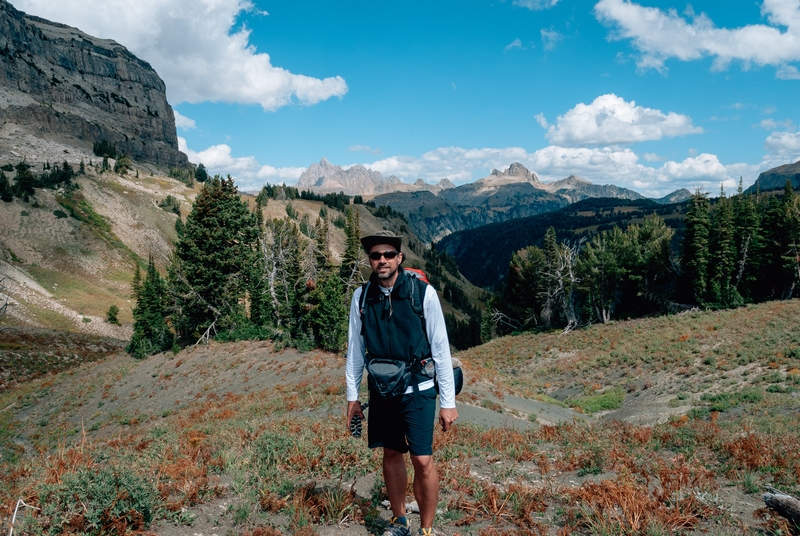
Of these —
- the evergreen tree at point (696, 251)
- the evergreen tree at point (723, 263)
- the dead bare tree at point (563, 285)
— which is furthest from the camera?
the dead bare tree at point (563, 285)

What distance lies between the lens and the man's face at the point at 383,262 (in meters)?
4.43

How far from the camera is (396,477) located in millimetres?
4723

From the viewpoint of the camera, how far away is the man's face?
14.5 feet

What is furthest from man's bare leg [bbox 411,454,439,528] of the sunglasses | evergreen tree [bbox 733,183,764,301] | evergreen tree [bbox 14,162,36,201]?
evergreen tree [bbox 14,162,36,201]

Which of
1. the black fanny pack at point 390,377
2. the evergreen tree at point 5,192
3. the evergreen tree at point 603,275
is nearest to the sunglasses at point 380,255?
the black fanny pack at point 390,377

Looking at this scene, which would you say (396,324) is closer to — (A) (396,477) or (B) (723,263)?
(A) (396,477)

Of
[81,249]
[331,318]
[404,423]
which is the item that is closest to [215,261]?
[331,318]

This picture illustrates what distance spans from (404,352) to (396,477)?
147 cm

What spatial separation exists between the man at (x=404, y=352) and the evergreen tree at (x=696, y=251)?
54.7 meters

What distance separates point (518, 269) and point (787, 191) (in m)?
32.1

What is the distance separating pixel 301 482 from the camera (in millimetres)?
6289

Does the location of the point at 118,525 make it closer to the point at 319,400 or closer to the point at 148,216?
the point at 319,400

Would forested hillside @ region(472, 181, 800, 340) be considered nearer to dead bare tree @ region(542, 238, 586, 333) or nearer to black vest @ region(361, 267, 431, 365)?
dead bare tree @ region(542, 238, 586, 333)

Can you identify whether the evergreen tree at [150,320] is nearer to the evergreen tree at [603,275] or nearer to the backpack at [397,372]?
the backpack at [397,372]
